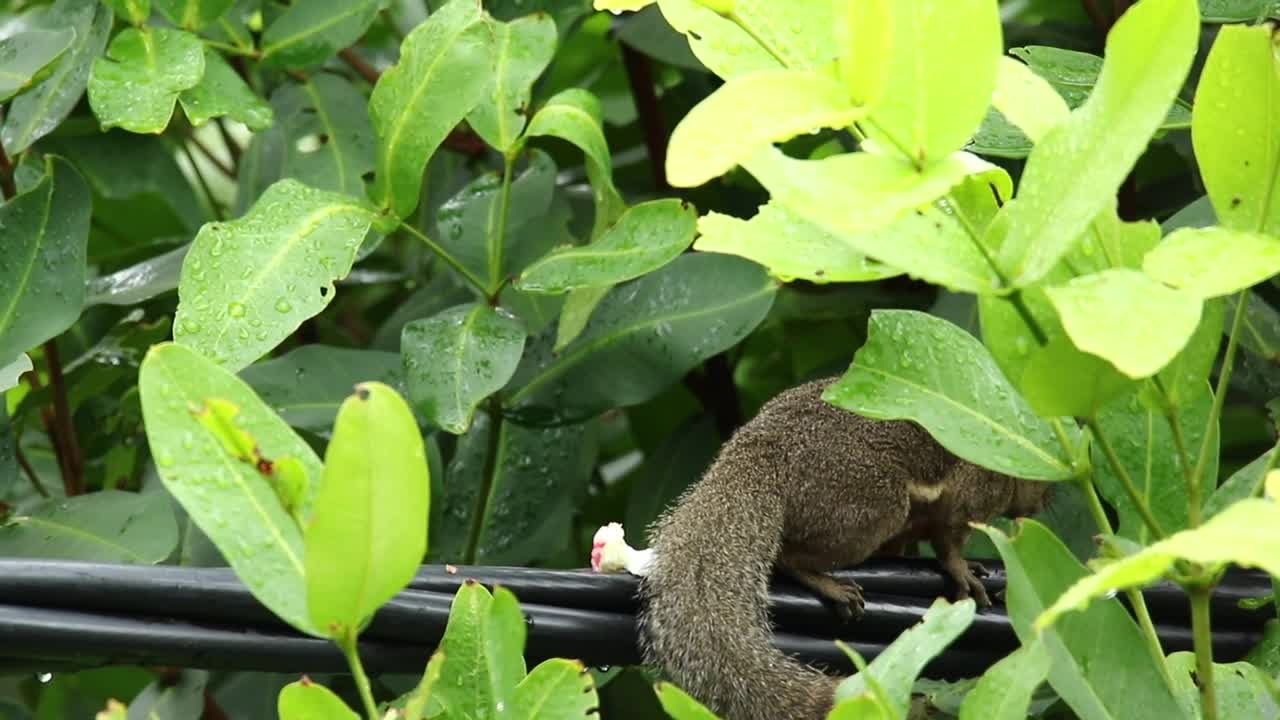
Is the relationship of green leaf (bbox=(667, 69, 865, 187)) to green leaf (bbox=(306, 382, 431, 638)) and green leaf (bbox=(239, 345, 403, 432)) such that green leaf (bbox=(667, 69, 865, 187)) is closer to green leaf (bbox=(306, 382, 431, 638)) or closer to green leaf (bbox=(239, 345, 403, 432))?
green leaf (bbox=(306, 382, 431, 638))

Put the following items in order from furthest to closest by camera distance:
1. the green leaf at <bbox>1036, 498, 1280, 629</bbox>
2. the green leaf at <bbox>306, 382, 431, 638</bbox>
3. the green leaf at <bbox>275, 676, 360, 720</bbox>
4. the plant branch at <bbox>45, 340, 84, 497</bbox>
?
the plant branch at <bbox>45, 340, 84, 497</bbox>
the green leaf at <bbox>275, 676, 360, 720</bbox>
the green leaf at <bbox>306, 382, 431, 638</bbox>
the green leaf at <bbox>1036, 498, 1280, 629</bbox>

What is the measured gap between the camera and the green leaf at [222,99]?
207 cm

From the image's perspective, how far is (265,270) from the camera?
68.9 inches

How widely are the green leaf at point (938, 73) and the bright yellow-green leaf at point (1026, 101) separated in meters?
0.10

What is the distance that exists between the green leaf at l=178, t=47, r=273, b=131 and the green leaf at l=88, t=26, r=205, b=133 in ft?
0.15

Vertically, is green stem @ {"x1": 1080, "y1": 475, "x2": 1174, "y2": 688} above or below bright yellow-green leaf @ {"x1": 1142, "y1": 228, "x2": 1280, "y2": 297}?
below

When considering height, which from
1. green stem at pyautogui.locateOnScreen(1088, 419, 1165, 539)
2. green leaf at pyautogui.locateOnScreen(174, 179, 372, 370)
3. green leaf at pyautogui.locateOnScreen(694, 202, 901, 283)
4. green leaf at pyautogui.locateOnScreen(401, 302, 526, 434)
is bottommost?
green leaf at pyautogui.locateOnScreen(401, 302, 526, 434)

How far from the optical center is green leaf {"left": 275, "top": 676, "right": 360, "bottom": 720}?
3.81 feet

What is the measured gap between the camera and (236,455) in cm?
114

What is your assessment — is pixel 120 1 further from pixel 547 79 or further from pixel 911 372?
pixel 911 372

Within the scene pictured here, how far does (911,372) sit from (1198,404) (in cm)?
30

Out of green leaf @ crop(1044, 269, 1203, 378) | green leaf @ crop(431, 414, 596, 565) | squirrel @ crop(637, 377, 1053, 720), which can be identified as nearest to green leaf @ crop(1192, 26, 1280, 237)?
green leaf @ crop(1044, 269, 1203, 378)

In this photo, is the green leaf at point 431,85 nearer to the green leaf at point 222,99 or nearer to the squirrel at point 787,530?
the green leaf at point 222,99

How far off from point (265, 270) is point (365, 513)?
0.73 metres
